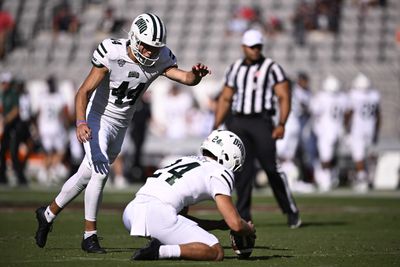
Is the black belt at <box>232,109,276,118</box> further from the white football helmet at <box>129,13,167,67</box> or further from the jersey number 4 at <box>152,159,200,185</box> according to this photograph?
the jersey number 4 at <box>152,159,200,185</box>

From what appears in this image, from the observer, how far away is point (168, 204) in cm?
645

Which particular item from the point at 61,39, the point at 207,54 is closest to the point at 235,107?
the point at 207,54

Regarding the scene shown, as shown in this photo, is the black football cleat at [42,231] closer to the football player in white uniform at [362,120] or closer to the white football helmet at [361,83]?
the football player in white uniform at [362,120]

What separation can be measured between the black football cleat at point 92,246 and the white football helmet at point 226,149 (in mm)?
1180

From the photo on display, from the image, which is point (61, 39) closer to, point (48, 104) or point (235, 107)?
point (48, 104)

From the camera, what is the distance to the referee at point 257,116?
391 inches

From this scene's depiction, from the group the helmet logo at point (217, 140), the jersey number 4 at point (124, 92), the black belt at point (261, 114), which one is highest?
the jersey number 4 at point (124, 92)

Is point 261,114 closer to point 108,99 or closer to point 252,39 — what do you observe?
point 252,39

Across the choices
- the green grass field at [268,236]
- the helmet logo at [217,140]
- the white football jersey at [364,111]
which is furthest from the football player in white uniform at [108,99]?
the white football jersey at [364,111]

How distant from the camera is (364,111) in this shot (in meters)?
18.1

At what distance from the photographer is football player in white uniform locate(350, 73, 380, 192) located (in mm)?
17719

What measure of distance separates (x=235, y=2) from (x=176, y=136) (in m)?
5.16

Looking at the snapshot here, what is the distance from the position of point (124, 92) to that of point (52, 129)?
39.0 feet

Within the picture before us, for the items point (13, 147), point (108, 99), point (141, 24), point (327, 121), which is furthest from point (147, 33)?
point (327, 121)
